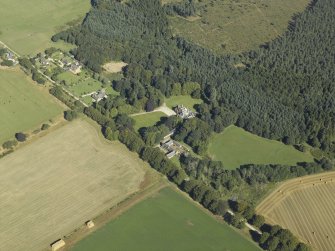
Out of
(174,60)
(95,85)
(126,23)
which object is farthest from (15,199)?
(126,23)

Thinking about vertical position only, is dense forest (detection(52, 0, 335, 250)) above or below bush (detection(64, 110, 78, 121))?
above

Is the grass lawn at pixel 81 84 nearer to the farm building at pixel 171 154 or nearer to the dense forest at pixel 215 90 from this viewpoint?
the dense forest at pixel 215 90

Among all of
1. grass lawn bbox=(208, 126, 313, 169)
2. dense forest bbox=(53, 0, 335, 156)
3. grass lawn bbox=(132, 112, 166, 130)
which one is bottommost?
grass lawn bbox=(132, 112, 166, 130)

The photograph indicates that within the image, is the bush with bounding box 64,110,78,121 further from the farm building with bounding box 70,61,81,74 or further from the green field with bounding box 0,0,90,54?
the green field with bounding box 0,0,90,54

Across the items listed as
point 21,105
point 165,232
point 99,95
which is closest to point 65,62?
point 99,95

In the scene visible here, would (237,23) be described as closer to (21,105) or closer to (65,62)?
(65,62)

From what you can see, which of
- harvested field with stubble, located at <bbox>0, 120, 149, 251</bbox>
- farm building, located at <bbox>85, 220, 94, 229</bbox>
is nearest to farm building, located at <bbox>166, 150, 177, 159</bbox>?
harvested field with stubble, located at <bbox>0, 120, 149, 251</bbox>
